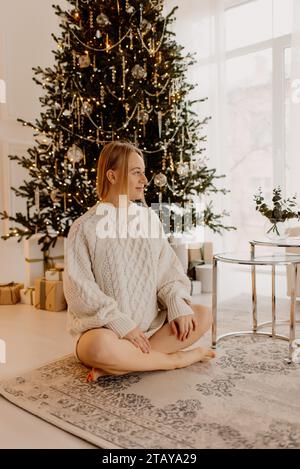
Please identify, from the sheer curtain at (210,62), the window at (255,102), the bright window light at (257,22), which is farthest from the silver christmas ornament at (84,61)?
the bright window light at (257,22)

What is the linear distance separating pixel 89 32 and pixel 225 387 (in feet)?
9.08

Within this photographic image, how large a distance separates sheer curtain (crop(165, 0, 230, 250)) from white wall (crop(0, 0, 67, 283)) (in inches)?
63.8

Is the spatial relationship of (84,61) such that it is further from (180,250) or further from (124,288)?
(124,288)

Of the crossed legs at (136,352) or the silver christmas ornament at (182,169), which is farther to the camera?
the silver christmas ornament at (182,169)

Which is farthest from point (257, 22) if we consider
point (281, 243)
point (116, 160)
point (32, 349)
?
point (32, 349)

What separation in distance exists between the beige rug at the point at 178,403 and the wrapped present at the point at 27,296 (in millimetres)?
1414

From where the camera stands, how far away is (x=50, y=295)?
3.39 metres

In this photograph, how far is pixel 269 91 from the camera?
5031 mm

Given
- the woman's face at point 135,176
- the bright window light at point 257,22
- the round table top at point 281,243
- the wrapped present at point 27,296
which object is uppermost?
the bright window light at point 257,22

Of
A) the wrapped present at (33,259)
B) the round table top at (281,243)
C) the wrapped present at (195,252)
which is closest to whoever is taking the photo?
the round table top at (281,243)

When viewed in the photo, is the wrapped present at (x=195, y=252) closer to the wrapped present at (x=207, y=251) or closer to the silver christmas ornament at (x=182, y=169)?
the wrapped present at (x=207, y=251)

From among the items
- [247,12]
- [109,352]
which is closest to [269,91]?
[247,12]

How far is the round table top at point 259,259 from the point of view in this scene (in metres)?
2.19
